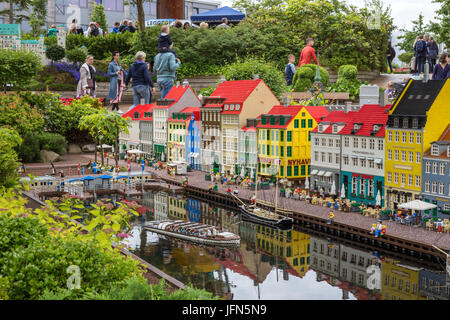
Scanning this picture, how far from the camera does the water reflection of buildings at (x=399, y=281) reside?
38381 mm

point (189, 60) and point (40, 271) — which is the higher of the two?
point (189, 60)

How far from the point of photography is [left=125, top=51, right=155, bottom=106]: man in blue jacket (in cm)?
9194

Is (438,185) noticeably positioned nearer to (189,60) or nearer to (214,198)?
(214,198)

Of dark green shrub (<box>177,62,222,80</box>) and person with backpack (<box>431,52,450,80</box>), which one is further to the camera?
dark green shrub (<box>177,62,222,80</box>)

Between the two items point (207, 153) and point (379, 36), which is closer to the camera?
point (207, 153)

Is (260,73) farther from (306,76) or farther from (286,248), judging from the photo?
(286,248)

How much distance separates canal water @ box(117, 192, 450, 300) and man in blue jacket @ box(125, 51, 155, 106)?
40.0 m

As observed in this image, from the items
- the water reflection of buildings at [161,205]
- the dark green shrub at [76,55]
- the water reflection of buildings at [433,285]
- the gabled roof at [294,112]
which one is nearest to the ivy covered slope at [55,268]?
the water reflection of buildings at [433,285]

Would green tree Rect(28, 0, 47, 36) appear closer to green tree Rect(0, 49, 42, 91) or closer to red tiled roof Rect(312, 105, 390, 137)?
green tree Rect(0, 49, 42, 91)

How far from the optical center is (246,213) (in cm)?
5975

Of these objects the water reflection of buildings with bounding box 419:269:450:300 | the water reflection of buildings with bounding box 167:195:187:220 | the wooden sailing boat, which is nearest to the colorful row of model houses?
the wooden sailing boat

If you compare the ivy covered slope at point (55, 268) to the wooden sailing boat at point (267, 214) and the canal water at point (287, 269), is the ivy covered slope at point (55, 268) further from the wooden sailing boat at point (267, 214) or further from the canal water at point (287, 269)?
the wooden sailing boat at point (267, 214)

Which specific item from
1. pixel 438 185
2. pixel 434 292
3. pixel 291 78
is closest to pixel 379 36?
pixel 291 78

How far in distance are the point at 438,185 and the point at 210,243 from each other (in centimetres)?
1901
